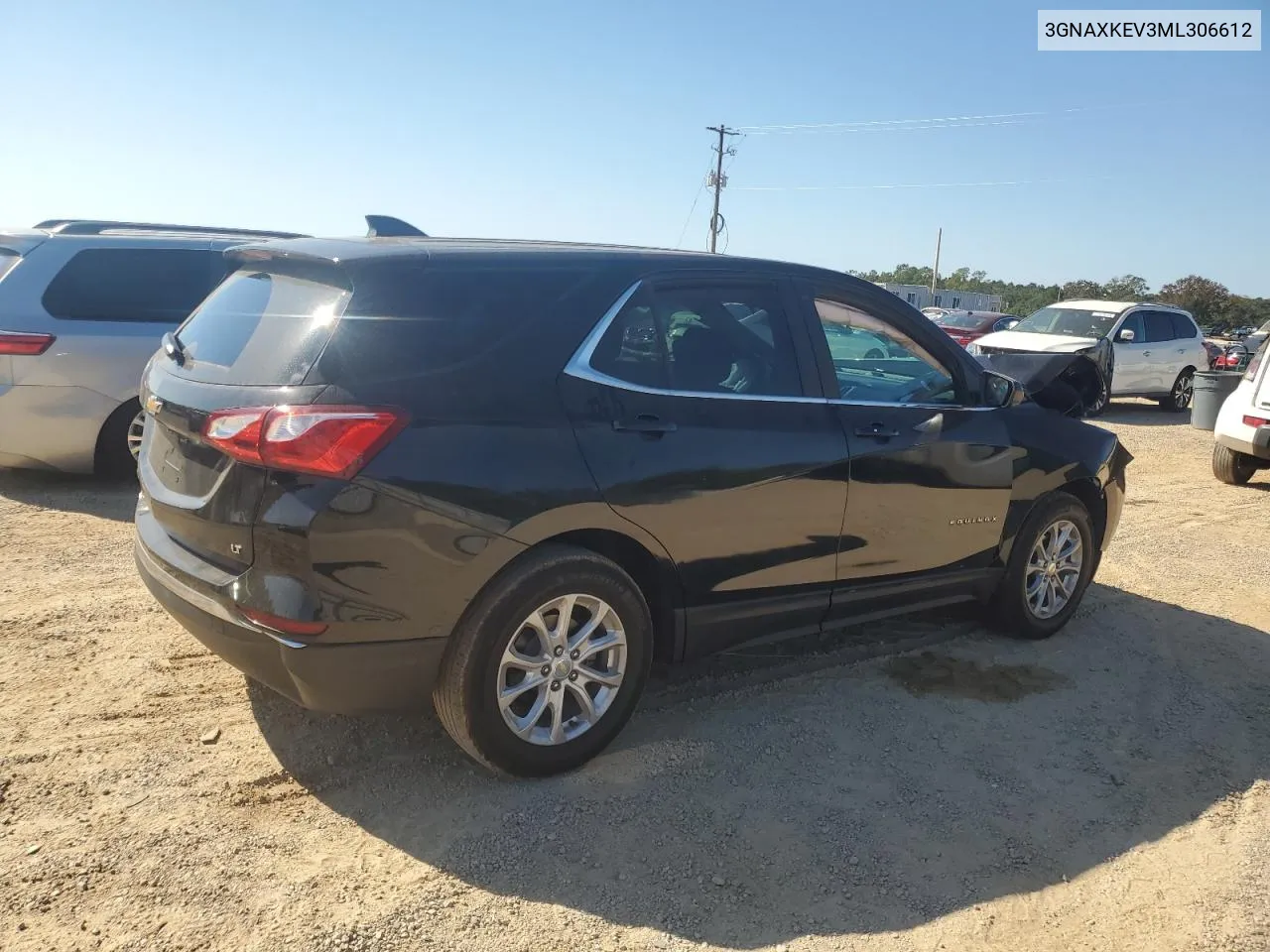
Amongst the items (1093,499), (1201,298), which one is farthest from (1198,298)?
(1093,499)

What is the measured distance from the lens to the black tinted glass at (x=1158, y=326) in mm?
15906

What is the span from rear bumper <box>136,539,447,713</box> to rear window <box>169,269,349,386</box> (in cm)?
72

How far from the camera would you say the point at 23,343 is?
6.44m

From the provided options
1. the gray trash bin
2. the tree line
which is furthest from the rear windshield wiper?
the tree line

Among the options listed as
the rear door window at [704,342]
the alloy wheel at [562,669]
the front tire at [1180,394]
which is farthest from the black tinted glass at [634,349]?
the front tire at [1180,394]

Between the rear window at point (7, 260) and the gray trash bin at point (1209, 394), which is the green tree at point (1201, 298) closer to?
the gray trash bin at point (1209, 394)

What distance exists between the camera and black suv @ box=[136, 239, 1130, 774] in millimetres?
2861

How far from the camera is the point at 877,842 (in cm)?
315

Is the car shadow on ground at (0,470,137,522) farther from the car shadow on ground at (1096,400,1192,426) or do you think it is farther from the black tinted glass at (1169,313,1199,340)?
the black tinted glass at (1169,313,1199,340)

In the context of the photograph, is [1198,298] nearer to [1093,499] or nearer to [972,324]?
[972,324]

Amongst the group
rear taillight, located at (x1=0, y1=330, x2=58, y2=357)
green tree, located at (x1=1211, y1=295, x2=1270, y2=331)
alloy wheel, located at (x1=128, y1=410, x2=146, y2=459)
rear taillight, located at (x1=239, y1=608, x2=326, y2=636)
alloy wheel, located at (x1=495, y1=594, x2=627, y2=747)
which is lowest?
alloy wheel, located at (x1=495, y1=594, x2=627, y2=747)

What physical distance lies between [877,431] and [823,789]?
146cm

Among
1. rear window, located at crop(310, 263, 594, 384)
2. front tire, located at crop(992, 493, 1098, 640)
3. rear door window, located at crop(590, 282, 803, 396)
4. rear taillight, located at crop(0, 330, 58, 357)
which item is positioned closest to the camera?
rear window, located at crop(310, 263, 594, 384)

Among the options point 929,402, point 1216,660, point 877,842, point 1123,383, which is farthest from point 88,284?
point 1123,383
